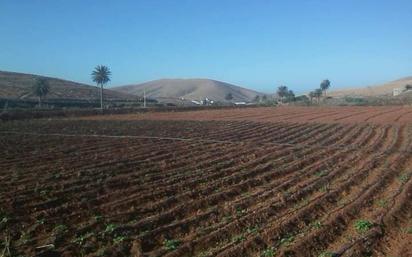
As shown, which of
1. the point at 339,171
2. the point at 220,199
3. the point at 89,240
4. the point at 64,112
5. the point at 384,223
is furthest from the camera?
the point at 64,112

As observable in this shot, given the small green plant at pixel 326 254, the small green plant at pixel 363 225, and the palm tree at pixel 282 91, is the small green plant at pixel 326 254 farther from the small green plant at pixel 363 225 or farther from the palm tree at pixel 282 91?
the palm tree at pixel 282 91

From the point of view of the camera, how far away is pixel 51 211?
9.63 meters

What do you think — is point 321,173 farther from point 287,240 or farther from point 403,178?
point 287,240

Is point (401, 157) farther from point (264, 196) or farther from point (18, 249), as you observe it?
point (18, 249)

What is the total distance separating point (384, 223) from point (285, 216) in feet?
5.93

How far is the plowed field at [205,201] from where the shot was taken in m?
7.83

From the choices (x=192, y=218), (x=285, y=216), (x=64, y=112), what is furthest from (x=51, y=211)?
(x=64, y=112)

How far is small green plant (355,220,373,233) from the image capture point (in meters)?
8.68

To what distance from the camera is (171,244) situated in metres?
7.83

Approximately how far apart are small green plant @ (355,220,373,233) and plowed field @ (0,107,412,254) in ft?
0.06

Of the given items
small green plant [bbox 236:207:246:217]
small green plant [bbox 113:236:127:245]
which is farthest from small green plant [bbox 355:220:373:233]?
small green plant [bbox 113:236:127:245]

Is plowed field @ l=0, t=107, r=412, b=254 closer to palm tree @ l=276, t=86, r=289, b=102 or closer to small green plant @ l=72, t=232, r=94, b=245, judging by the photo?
small green plant @ l=72, t=232, r=94, b=245

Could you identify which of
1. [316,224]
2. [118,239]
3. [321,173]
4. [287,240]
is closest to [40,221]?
[118,239]

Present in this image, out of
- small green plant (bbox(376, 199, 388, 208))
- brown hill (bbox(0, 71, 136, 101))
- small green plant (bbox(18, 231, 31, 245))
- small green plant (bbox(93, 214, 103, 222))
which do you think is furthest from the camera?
brown hill (bbox(0, 71, 136, 101))
